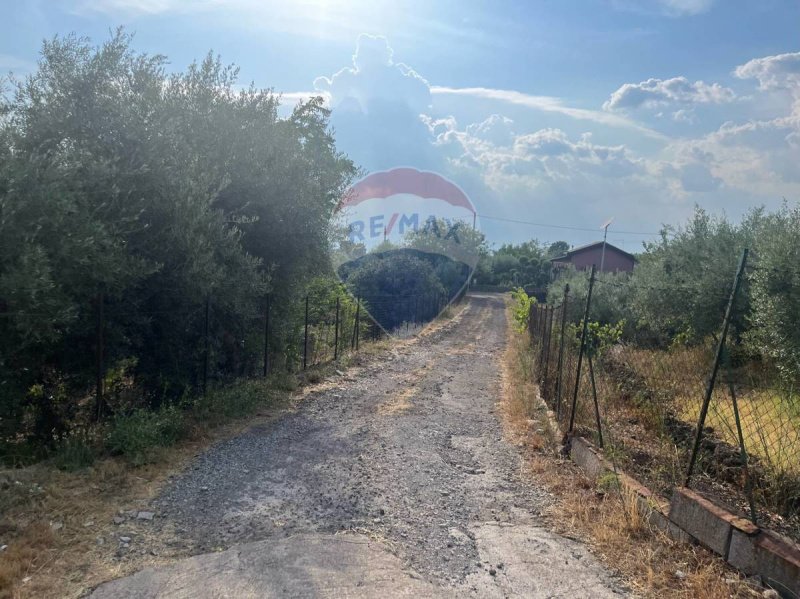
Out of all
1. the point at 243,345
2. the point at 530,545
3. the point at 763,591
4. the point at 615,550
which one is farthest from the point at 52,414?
the point at 763,591

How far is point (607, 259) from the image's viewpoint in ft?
212

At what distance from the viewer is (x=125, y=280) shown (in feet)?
19.4

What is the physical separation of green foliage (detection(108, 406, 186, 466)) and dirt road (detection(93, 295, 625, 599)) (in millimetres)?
486

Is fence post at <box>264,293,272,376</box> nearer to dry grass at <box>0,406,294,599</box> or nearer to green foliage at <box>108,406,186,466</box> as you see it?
green foliage at <box>108,406,186,466</box>

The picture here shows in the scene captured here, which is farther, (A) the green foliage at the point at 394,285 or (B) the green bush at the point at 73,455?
(A) the green foliage at the point at 394,285

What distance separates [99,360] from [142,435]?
979mm

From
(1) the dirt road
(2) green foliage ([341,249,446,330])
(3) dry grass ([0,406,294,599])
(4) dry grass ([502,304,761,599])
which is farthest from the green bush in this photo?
(2) green foliage ([341,249,446,330])

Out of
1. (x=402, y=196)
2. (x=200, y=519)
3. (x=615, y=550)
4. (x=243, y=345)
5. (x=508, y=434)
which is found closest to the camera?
(x=615, y=550)

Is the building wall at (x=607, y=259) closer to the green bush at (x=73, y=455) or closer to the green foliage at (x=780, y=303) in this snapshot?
the green foliage at (x=780, y=303)

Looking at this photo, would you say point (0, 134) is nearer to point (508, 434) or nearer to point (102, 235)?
point (102, 235)

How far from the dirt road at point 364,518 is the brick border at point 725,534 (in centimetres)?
72

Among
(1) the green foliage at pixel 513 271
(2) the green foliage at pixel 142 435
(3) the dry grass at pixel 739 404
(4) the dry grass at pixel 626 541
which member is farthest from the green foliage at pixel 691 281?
(1) the green foliage at pixel 513 271

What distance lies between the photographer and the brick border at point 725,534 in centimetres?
329

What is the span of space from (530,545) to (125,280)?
15.3 ft
